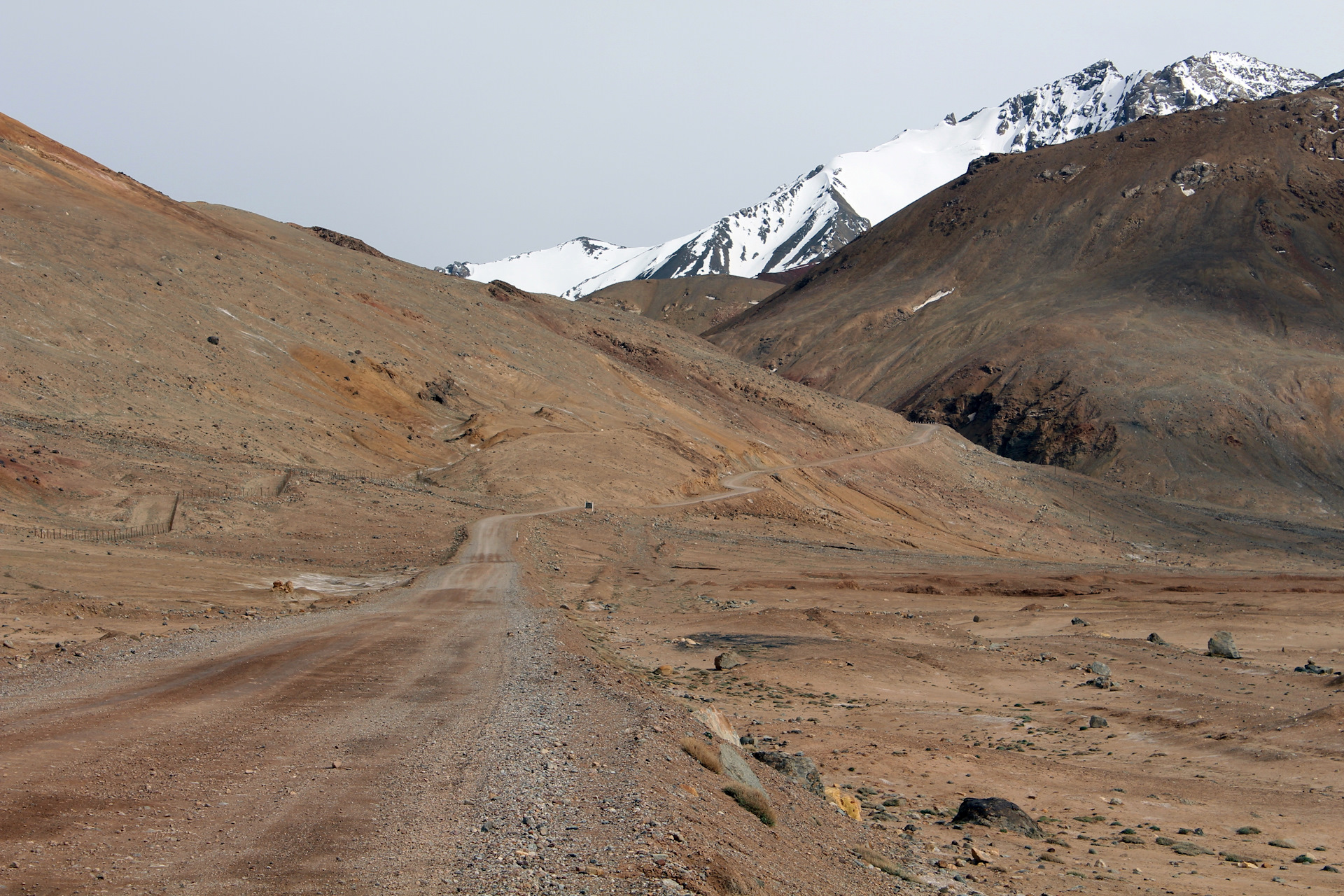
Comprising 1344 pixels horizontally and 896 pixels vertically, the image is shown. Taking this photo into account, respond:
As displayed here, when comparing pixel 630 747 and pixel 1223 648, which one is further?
pixel 1223 648

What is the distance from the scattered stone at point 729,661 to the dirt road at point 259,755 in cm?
449

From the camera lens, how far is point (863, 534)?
52.5 meters

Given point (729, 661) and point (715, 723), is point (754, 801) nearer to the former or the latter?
point (715, 723)

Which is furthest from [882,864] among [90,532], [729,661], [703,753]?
[90,532]

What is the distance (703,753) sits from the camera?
9.91m

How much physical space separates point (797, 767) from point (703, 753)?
2233mm

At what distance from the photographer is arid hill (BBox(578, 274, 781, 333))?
17838cm

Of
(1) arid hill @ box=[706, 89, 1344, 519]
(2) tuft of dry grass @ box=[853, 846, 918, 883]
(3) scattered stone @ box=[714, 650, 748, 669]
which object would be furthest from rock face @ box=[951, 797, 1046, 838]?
(1) arid hill @ box=[706, 89, 1344, 519]

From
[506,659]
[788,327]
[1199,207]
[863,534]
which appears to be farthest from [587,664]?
[1199,207]

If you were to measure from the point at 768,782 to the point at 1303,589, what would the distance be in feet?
117

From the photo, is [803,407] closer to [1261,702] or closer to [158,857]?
[1261,702]

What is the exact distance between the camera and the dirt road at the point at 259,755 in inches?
257

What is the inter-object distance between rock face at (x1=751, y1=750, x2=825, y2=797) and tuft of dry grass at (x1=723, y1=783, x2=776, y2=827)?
2267 mm

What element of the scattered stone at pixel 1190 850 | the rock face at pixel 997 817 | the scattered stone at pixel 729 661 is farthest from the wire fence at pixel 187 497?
the scattered stone at pixel 1190 850
